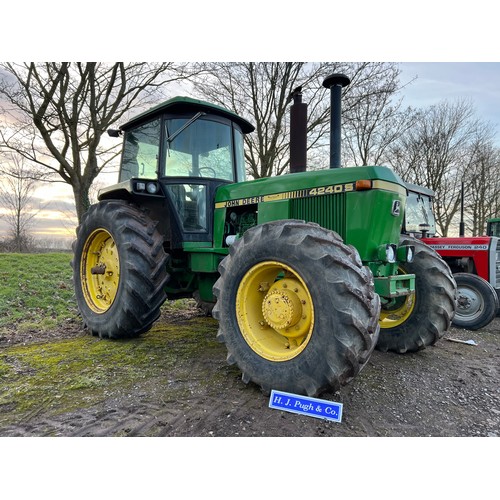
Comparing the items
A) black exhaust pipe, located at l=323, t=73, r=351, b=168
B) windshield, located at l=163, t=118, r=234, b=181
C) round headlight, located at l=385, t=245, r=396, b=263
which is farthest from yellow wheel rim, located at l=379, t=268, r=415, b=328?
windshield, located at l=163, t=118, r=234, b=181

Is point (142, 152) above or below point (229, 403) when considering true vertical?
above

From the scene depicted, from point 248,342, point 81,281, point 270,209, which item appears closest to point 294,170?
point 270,209

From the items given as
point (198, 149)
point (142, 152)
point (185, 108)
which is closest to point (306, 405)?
point (198, 149)

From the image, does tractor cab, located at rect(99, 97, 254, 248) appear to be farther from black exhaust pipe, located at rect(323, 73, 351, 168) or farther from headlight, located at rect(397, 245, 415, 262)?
headlight, located at rect(397, 245, 415, 262)

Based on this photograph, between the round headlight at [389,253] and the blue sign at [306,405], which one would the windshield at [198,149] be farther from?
the blue sign at [306,405]

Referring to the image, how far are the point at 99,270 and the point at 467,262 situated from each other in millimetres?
6214

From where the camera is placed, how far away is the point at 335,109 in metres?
3.88

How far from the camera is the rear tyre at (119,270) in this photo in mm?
3840

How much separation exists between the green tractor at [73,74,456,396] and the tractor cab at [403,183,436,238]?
3736mm

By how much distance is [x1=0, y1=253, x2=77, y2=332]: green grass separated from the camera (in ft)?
16.8

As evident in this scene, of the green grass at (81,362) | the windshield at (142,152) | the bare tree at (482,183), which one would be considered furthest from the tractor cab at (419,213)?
the bare tree at (482,183)

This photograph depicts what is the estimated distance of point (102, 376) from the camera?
3088 millimetres

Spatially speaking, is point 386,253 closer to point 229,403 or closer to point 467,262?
point 229,403

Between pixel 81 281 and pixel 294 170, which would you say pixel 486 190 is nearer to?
pixel 294 170
